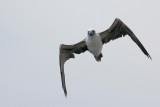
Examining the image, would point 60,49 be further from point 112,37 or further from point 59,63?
point 112,37

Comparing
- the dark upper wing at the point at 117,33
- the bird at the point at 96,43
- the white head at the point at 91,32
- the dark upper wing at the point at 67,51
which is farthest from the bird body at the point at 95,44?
the dark upper wing at the point at 67,51

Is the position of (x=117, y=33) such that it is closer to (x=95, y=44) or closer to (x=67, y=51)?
(x=95, y=44)

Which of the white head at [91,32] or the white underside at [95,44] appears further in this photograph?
the white underside at [95,44]

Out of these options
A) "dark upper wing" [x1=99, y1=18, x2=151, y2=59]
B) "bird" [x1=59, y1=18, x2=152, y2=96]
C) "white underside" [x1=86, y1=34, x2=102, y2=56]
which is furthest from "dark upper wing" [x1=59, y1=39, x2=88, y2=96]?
"white underside" [x1=86, y1=34, x2=102, y2=56]

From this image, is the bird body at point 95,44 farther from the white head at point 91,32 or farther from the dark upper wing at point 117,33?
the dark upper wing at point 117,33

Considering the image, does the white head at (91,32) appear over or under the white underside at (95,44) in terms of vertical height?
over

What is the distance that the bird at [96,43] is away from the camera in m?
30.2

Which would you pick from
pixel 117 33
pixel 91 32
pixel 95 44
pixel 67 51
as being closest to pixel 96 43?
pixel 95 44

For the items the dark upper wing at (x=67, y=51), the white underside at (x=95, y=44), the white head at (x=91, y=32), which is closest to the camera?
the white head at (x=91, y=32)

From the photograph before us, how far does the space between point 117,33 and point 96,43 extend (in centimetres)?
188

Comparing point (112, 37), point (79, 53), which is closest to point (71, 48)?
point (79, 53)

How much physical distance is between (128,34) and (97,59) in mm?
2370

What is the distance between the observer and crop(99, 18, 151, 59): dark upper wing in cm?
3098

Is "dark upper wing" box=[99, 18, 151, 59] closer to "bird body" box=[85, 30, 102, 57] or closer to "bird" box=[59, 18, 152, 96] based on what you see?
"bird" box=[59, 18, 152, 96]
